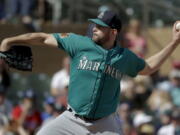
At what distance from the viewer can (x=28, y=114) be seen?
1084 cm

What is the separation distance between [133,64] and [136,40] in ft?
20.2

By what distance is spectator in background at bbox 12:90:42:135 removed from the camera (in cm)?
1067

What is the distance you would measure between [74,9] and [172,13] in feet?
7.00

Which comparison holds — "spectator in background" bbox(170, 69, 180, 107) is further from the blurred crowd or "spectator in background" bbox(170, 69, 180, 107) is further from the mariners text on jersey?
the mariners text on jersey

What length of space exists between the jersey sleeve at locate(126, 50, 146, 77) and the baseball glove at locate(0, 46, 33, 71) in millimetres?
1037

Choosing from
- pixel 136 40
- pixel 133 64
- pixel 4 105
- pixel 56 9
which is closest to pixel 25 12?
pixel 56 9

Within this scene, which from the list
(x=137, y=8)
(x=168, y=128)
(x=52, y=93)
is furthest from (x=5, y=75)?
(x=137, y=8)

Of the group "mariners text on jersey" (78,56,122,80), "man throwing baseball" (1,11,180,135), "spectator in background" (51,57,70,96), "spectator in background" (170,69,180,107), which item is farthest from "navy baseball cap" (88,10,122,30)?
"spectator in background" (170,69,180,107)

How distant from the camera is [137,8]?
14102 millimetres

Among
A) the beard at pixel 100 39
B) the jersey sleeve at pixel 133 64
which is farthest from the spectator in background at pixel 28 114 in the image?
the beard at pixel 100 39

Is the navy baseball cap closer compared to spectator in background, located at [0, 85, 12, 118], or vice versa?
the navy baseball cap

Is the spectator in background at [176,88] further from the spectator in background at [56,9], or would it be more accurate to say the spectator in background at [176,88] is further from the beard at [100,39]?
the beard at [100,39]

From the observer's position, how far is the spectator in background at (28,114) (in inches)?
420

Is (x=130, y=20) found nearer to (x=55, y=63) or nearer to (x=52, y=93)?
(x=55, y=63)
